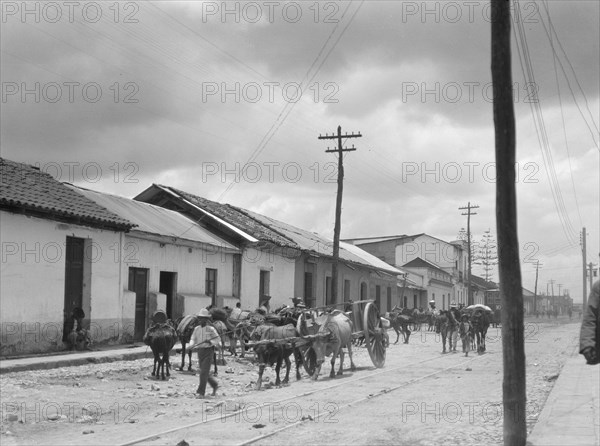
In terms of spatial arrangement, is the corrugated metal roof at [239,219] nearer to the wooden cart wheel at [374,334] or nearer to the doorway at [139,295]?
the doorway at [139,295]

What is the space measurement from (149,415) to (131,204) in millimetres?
16787

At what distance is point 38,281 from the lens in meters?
18.8

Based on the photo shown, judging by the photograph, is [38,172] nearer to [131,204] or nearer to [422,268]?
[131,204]

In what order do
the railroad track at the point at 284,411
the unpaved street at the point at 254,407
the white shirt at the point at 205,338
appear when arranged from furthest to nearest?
the white shirt at the point at 205,338, the unpaved street at the point at 254,407, the railroad track at the point at 284,411

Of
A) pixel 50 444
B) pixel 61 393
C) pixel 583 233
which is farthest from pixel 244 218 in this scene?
pixel 583 233

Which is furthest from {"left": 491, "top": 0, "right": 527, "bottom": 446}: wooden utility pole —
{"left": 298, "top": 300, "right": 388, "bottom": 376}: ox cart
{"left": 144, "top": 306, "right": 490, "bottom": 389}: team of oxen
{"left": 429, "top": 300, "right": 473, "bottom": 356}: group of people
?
{"left": 429, "top": 300, "right": 473, "bottom": 356}: group of people

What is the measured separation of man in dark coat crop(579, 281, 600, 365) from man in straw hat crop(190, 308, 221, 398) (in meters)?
8.63

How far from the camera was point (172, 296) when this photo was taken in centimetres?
2583

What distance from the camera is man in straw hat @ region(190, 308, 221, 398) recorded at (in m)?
14.0

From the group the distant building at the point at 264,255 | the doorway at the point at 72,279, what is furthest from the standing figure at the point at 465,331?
the doorway at the point at 72,279

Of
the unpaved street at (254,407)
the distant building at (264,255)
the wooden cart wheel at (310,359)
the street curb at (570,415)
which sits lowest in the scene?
the unpaved street at (254,407)

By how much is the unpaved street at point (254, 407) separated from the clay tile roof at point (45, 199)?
428 centimetres

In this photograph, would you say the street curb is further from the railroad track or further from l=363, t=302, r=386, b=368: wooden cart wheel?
l=363, t=302, r=386, b=368: wooden cart wheel

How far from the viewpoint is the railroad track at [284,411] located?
381 inches
